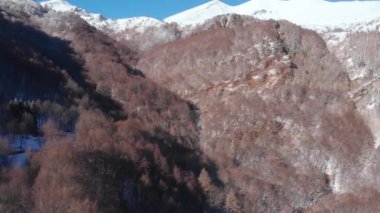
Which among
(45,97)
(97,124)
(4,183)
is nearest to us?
(4,183)

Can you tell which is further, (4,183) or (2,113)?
(2,113)

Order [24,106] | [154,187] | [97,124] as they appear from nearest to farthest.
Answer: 1. [154,187]
2. [24,106]
3. [97,124]

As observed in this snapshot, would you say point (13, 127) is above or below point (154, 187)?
above

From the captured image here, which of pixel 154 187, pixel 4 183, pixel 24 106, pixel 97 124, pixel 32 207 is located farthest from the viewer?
pixel 97 124

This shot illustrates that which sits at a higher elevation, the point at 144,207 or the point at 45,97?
the point at 45,97

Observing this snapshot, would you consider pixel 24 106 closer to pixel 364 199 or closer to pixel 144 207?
pixel 144 207

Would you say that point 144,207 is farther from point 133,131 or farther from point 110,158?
point 133,131

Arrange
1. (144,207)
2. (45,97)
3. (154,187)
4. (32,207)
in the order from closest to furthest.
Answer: (32,207) → (144,207) → (154,187) → (45,97)

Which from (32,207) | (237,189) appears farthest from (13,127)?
(237,189)

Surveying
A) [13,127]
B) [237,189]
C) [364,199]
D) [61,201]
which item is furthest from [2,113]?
[364,199]
